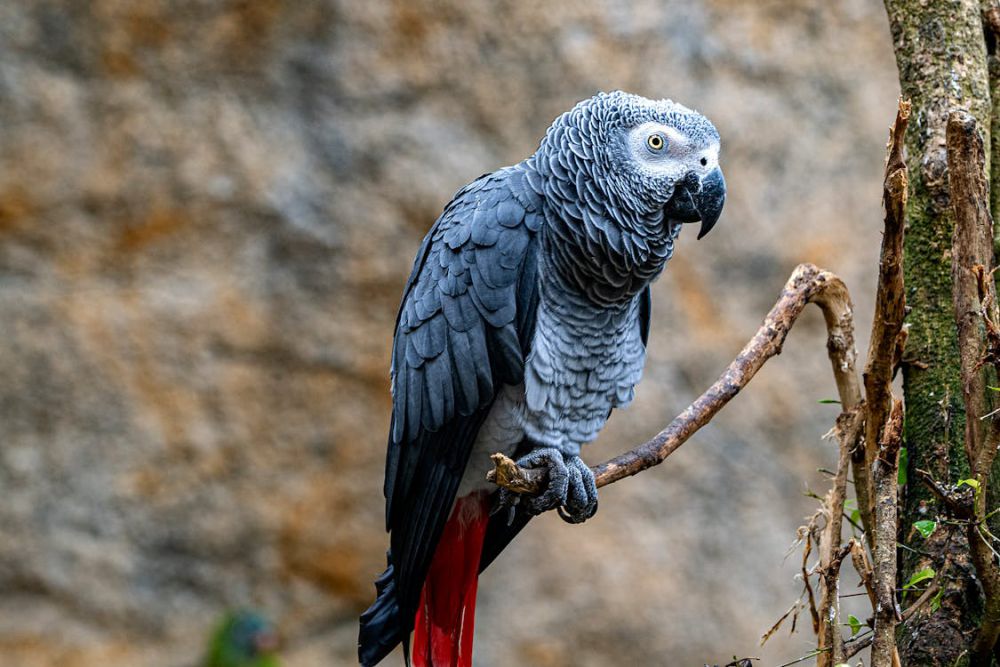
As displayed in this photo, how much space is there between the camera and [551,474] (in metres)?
1.88

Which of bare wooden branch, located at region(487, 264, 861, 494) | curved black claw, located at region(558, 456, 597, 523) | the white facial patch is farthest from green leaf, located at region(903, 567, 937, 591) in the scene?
the white facial patch

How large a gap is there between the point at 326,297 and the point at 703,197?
177 cm

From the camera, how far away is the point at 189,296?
3.21m

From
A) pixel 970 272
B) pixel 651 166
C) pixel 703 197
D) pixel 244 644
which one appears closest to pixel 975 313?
pixel 970 272

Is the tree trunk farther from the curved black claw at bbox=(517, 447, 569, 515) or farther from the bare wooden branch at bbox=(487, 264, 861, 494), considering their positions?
the curved black claw at bbox=(517, 447, 569, 515)

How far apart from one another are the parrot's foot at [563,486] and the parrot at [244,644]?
3.47 ft

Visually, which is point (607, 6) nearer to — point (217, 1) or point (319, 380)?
point (217, 1)

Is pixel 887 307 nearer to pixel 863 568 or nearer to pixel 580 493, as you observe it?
pixel 863 568

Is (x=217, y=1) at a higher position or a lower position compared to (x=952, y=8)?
higher

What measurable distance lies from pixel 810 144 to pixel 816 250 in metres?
0.40

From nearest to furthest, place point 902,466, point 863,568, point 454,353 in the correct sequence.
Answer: point 863,568
point 902,466
point 454,353

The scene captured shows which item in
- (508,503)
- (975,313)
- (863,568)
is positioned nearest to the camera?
(863,568)

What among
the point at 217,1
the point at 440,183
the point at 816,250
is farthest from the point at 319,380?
the point at 816,250

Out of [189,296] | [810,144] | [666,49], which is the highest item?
[666,49]
